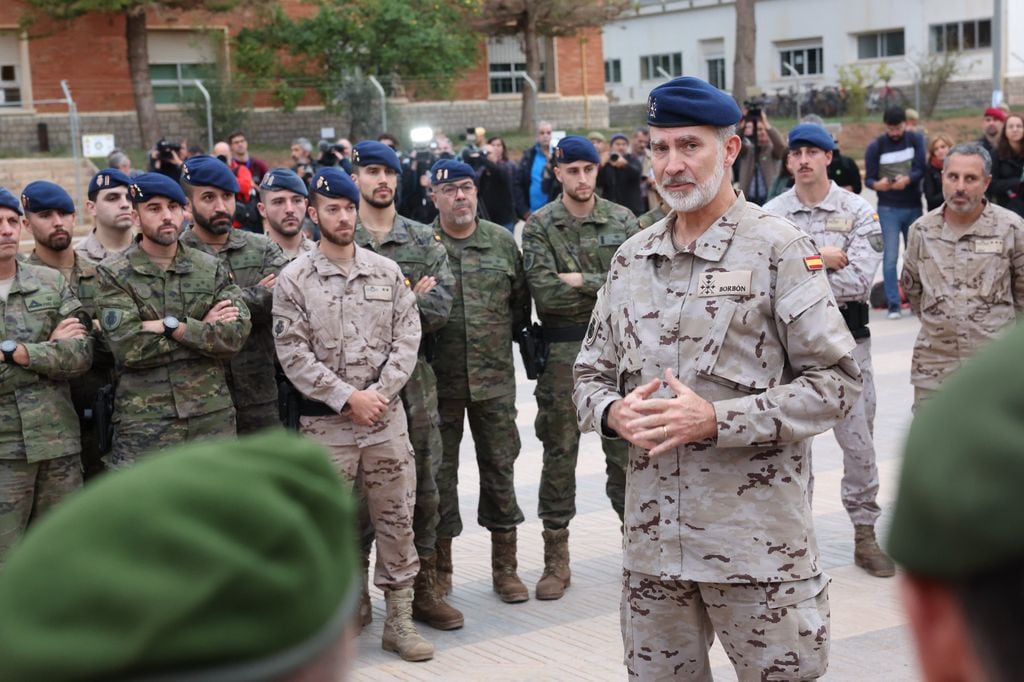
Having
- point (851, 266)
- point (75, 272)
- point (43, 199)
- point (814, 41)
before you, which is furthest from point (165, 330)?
point (814, 41)

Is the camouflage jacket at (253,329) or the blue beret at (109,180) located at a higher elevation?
the blue beret at (109,180)

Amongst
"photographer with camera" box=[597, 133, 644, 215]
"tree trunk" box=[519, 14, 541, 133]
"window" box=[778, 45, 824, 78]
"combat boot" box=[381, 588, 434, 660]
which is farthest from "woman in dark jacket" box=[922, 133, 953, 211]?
"window" box=[778, 45, 824, 78]

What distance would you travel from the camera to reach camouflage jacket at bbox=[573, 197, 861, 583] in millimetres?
3766

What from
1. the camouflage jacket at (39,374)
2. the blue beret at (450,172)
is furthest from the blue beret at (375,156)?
the camouflage jacket at (39,374)

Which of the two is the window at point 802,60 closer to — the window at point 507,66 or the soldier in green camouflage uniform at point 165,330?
the window at point 507,66

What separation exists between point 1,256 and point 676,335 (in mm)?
3455

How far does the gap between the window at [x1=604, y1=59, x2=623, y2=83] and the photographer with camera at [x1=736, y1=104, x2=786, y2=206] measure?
4692 centimetres

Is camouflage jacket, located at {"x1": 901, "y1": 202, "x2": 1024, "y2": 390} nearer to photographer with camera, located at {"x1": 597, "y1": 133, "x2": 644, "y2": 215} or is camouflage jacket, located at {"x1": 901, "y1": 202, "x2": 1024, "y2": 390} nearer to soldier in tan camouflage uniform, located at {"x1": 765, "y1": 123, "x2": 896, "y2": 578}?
soldier in tan camouflage uniform, located at {"x1": 765, "y1": 123, "x2": 896, "y2": 578}

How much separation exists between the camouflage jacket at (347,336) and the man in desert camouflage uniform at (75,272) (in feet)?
3.08

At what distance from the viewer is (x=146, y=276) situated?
6074mm

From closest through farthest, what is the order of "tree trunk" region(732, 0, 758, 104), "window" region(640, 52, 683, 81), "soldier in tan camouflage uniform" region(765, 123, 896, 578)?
"soldier in tan camouflage uniform" region(765, 123, 896, 578) < "tree trunk" region(732, 0, 758, 104) < "window" region(640, 52, 683, 81)

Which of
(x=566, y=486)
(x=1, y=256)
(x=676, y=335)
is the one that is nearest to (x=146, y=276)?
(x=1, y=256)

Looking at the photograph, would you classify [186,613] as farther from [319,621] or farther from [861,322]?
[861,322]

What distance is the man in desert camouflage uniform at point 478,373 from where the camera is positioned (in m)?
6.74
